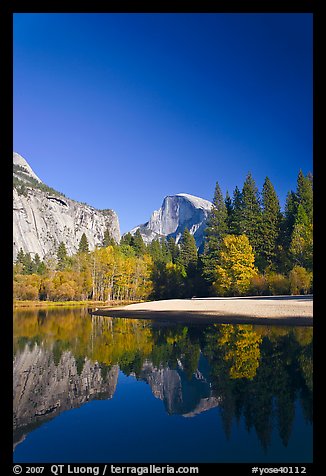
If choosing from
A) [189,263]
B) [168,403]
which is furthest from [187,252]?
[168,403]

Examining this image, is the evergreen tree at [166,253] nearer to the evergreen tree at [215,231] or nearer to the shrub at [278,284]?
the evergreen tree at [215,231]

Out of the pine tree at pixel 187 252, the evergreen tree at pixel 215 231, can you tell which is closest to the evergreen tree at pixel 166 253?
Answer: the pine tree at pixel 187 252

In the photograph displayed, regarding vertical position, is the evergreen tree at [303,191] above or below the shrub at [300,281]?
above

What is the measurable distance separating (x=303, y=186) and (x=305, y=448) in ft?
150

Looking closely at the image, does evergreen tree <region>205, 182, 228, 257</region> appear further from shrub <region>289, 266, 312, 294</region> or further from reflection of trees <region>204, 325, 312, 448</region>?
reflection of trees <region>204, 325, 312, 448</region>

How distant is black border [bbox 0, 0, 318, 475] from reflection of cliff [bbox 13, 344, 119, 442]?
2.45 m

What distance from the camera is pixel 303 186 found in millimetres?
45906

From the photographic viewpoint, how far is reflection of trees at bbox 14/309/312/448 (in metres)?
6.40

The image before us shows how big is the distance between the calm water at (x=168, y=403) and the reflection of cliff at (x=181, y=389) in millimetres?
25

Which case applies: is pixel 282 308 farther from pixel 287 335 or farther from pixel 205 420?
pixel 205 420

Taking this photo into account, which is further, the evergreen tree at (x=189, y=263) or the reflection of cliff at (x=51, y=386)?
the evergreen tree at (x=189, y=263)

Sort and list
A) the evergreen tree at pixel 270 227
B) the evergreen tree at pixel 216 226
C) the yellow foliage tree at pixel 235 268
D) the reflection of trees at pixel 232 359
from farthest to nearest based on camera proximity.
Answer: the evergreen tree at pixel 216 226
the evergreen tree at pixel 270 227
the yellow foliage tree at pixel 235 268
the reflection of trees at pixel 232 359

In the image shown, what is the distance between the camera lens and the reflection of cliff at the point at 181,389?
7.00 metres
